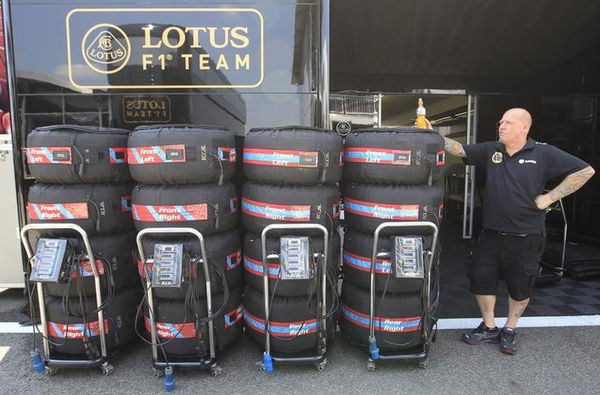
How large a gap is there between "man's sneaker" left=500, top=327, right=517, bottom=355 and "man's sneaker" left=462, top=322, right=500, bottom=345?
83 millimetres

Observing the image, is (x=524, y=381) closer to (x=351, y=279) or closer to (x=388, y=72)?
(x=351, y=279)

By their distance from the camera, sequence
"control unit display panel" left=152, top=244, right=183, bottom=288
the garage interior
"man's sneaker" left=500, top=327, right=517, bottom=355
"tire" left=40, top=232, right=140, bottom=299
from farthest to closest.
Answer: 1. the garage interior
2. "man's sneaker" left=500, top=327, right=517, bottom=355
3. "tire" left=40, top=232, right=140, bottom=299
4. "control unit display panel" left=152, top=244, right=183, bottom=288

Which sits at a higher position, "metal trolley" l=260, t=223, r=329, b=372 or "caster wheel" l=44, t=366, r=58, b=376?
"metal trolley" l=260, t=223, r=329, b=372

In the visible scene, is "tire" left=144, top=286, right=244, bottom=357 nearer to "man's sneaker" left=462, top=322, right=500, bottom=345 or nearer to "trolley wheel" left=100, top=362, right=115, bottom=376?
"trolley wheel" left=100, top=362, right=115, bottom=376

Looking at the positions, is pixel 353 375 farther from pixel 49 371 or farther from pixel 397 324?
pixel 49 371

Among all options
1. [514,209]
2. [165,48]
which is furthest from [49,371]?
[514,209]

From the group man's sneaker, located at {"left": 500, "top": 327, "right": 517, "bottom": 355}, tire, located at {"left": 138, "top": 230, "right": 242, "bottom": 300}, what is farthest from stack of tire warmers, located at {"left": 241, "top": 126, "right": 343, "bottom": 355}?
man's sneaker, located at {"left": 500, "top": 327, "right": 517, "bottom": 355}

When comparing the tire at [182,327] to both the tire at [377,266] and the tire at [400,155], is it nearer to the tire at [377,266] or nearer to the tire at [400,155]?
the tire at [377,266]

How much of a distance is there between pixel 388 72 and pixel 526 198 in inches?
151

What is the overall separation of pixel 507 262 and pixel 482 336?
1.91 feet

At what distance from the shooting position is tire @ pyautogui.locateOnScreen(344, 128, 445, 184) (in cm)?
A: 231

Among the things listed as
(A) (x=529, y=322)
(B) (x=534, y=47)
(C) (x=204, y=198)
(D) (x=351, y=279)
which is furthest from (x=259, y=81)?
(B) (x=534, y=47)

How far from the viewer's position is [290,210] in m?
2.30

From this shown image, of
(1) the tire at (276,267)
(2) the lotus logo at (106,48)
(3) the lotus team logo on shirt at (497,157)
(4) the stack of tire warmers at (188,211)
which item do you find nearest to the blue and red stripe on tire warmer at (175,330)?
(4) the stack of tire warmers at (188,211)
